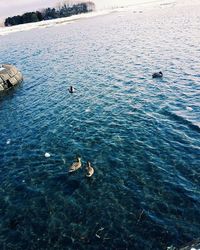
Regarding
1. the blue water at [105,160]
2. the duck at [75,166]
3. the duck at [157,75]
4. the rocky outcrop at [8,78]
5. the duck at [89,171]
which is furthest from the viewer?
the rocky outcrop at [8,78]

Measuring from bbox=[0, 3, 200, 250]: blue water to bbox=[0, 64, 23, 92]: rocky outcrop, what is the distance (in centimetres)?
180

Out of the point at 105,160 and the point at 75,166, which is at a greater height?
the point at 75,166

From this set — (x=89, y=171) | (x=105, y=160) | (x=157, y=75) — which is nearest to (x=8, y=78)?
(x=157, y=75)

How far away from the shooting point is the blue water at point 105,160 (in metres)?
17.3

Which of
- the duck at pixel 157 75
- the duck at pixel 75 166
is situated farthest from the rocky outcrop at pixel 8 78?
the duck at pixel 75 166

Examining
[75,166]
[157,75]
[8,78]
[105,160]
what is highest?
[75,166]

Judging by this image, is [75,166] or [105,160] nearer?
[75,166]

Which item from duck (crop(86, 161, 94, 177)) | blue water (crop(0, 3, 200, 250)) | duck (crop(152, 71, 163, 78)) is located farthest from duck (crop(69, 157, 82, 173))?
duck (crop(152, 71, 163, 78))

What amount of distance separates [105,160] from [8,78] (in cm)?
3273

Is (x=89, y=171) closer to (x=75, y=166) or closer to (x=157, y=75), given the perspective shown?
(x=75, y=166)

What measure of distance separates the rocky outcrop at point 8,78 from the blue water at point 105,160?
1.80 metres

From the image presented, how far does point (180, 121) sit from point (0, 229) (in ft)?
64.3

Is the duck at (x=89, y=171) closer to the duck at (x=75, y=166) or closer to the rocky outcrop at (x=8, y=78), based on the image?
the duck at (x=75, y=166)

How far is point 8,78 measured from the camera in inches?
1950
